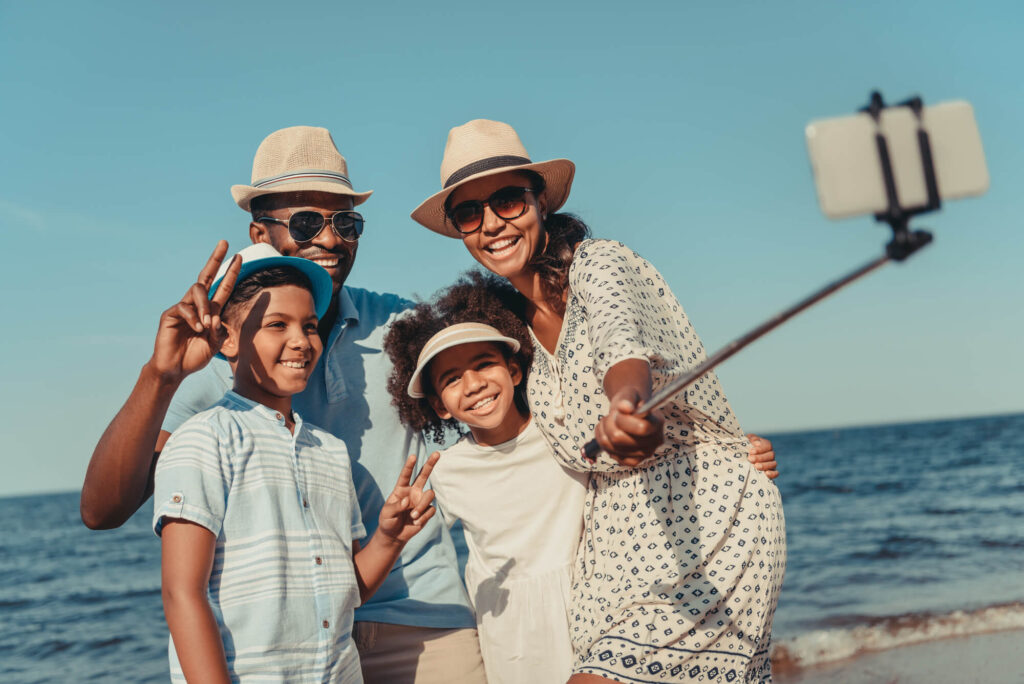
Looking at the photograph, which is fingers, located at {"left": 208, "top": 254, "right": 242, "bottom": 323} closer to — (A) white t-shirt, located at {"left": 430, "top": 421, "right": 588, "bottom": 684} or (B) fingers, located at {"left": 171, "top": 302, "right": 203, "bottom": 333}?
(B) fingers, located at {"left": 171, "top": 302, "right": 203, "bottom": 333}

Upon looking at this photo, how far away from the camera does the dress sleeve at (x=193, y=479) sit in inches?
96.6

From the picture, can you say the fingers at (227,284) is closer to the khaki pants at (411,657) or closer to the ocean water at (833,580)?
the khaki pants at (411,657)

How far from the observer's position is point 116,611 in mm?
15383

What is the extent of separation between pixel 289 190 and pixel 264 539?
5.55 feet

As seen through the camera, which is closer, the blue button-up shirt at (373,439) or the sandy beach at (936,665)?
the blue button-up shirt at (373,439)

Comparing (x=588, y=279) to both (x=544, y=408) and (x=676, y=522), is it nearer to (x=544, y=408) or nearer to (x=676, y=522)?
(x=544, y=408)

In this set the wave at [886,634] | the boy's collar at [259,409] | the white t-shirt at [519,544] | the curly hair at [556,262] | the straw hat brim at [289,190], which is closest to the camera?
the boy's collar at [259,409]

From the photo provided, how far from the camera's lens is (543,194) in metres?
3.55

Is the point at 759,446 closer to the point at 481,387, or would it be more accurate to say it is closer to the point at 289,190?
the point at 481,387

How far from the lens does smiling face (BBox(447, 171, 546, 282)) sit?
331 cm

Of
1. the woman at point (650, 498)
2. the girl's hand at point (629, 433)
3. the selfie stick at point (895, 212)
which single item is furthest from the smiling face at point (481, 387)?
the selfie stick at point (895, 212)

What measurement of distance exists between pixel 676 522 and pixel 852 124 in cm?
162

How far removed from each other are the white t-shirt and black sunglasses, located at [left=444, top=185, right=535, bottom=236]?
0.84 metres

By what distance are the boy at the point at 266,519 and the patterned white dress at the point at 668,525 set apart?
0.67 meters
